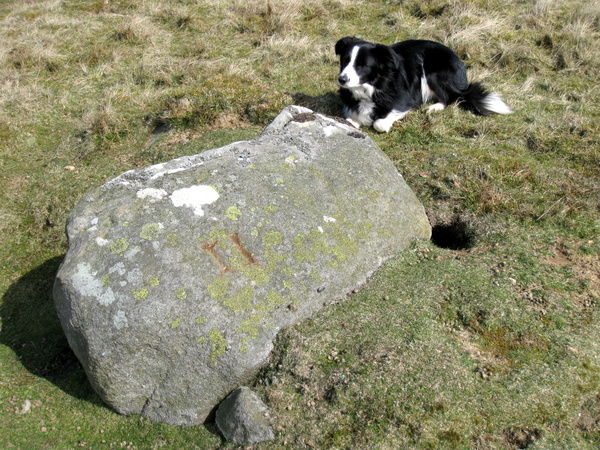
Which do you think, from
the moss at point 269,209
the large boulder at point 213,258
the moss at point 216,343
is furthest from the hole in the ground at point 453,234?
the moss at point 216,343

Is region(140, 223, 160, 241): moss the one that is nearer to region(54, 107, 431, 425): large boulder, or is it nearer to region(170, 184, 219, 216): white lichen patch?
region(54, 107, 431, 425): large boulder

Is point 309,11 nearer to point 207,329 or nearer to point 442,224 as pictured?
point 442,224

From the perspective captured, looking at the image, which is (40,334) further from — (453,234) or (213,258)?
(453,234)

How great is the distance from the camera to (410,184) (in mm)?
6098

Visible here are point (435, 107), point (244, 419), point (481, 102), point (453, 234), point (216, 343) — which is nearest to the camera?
point (244, 419)

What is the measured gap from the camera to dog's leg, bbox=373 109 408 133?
7.42m

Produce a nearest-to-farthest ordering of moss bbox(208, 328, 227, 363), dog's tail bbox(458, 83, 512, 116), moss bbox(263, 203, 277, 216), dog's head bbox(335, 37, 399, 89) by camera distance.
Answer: moss bbox(208, 328, 227, 363), moss bbox(263, 203, 277, 216), dog's head bbox(335, 37, 399, 89), dog's tail bbox(458, 83, 512, 116)

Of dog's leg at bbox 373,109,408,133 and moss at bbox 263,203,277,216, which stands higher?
moss at bbox 263,203,277,216

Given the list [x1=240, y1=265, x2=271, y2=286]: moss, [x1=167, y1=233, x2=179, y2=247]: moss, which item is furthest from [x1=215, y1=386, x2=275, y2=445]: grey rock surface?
[x1=167, y1=233, x2=179, y2=247]: moss

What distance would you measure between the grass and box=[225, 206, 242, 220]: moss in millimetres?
1020

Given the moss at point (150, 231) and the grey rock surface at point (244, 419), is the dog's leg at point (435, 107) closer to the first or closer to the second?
the moss at point (150, 231)

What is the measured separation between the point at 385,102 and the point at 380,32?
3985 mm

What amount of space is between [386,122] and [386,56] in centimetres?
88

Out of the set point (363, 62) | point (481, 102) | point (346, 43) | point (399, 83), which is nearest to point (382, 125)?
point (399, 83)
